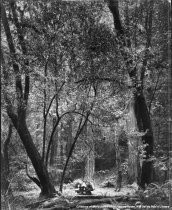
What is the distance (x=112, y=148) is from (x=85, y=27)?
307 cm

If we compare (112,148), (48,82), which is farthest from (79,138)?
(48,82)

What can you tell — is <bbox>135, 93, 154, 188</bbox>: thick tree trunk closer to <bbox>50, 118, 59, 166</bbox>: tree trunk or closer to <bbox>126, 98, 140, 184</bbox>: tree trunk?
<bbox>126, 98, 140, 184</bbox>: tree trunk

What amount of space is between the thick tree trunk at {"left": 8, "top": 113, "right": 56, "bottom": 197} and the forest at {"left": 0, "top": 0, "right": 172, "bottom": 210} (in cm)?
2

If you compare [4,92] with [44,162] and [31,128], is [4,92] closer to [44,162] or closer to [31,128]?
[31,128]

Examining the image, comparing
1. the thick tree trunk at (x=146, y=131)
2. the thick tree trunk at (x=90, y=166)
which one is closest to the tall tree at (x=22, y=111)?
the thick tree trunk at (x=90, y=166)

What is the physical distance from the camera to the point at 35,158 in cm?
959

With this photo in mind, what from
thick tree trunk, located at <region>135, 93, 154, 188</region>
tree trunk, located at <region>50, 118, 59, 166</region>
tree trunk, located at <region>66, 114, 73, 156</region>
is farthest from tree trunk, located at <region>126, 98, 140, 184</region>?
tree trunk, located at <region>50, 118, 59, 166</region>

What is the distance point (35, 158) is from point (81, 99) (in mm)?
1782

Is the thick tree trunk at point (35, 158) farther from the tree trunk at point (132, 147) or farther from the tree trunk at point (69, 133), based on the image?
the tree trunk at point (132, 147)

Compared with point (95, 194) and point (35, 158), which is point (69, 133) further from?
point (95, 194)

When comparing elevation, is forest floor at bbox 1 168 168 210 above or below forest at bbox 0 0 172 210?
below

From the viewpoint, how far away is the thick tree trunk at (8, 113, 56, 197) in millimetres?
9367

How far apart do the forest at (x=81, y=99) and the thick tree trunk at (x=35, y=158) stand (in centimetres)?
2

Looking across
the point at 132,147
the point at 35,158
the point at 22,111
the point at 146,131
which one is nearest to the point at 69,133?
the point at 35,158
